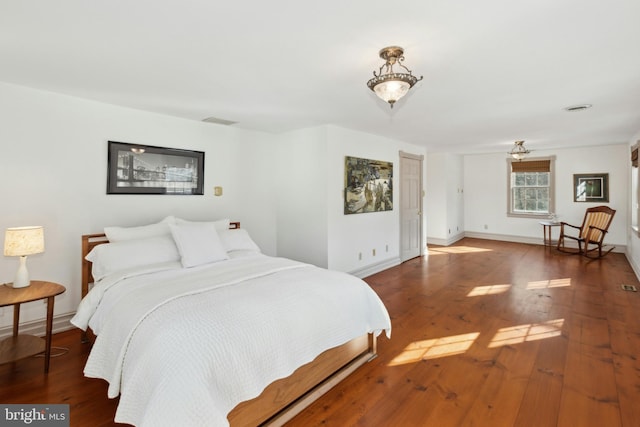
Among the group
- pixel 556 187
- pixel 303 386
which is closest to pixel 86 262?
pixel 303 386

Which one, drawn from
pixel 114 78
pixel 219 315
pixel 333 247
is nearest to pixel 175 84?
pixel 114 78

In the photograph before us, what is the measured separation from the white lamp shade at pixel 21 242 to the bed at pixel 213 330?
45 centimetres

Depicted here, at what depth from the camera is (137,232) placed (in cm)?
330

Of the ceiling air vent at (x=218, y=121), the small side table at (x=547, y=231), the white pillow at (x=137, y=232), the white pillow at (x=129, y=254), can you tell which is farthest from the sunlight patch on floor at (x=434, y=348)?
the small side table at (x=547, y=231)

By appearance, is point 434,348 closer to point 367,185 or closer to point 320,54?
point 320,54

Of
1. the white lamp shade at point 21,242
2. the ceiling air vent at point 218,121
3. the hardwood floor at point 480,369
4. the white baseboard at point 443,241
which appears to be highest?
the ceiling air vent at point 218,121

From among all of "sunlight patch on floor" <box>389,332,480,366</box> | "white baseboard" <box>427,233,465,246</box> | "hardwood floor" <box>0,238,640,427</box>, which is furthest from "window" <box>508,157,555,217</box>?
"sunlight patch on floor" <box>389,332,480,366</box>

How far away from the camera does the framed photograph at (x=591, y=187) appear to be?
23.1 ft

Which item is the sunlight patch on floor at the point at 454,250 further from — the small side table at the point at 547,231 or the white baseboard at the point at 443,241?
the small side table at the point at 547,231

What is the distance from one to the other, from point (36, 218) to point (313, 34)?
10.2ft

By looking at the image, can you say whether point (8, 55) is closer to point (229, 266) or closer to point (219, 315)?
point (229, 266)

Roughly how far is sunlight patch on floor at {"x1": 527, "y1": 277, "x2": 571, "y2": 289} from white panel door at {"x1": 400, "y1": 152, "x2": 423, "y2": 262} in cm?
215

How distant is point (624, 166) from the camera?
6785 mm

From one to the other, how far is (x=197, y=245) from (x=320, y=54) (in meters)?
2.06
